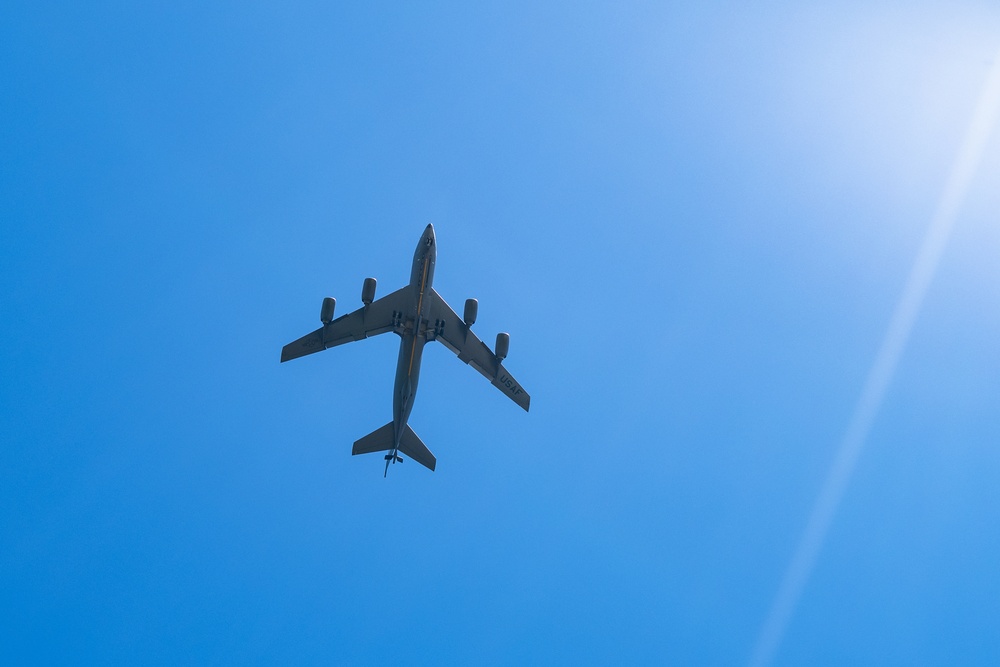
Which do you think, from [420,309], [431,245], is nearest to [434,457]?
[420,309]

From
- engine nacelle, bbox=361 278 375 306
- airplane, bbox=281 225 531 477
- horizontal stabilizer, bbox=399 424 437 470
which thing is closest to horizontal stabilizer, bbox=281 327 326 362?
airplane, bbox=281 225 531 477

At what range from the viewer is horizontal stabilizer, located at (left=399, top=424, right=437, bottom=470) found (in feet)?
196

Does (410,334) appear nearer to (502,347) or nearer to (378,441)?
(502,347)

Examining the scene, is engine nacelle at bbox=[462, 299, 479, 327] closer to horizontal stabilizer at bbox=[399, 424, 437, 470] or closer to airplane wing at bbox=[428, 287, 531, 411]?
airplane wing at bbox=[428, 287, 531, 411]

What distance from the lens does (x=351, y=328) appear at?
55.3 m

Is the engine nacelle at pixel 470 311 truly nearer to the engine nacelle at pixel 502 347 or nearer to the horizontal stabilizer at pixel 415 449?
the engine nacelle at pixel 502 347

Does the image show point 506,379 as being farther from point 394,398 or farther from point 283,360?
point 283,360

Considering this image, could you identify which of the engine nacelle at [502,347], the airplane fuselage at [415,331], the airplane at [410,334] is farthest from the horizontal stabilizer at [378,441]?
the engine nacelle at [502,347]

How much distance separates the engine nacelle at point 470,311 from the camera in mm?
53938

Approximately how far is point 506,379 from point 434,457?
821 centimetres

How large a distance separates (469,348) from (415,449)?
8857 millimetres

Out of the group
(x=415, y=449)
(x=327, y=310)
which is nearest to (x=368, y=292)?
(x=327, y=310)

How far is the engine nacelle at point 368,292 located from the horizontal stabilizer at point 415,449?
36.8ft

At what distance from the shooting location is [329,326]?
2175 inches
